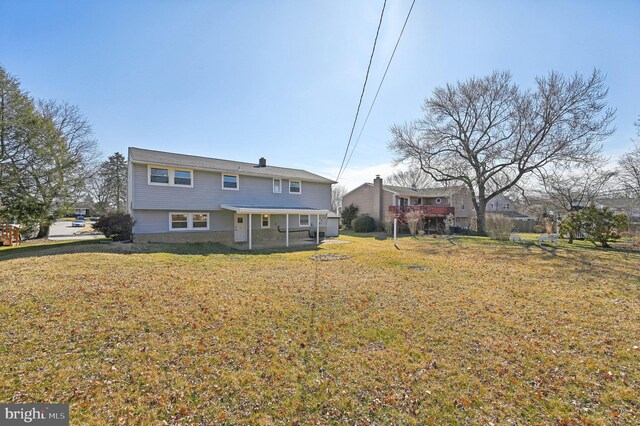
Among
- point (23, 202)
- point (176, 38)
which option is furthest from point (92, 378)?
point (23, 202)

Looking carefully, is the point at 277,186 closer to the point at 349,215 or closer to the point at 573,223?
the point at 349,215

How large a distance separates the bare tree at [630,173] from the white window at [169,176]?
3344 centimetres

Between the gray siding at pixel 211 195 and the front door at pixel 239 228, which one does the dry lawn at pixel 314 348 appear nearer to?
the gray siding at pixel 211 195

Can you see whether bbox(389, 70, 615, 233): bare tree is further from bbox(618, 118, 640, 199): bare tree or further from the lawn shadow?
the lawn shadow

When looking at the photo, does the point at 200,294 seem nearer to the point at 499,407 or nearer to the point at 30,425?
the point at 30,425

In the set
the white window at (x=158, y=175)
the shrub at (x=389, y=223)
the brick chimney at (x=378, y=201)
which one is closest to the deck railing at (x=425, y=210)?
the shrub at (x=389, y=223)

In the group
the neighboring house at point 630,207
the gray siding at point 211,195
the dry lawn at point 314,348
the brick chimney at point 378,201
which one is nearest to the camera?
the dry lawn at point 314,348

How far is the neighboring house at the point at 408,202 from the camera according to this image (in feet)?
93.0

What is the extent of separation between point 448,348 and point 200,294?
18.6 ft

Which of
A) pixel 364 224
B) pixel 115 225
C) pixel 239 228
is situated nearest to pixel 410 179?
pixel 364 224

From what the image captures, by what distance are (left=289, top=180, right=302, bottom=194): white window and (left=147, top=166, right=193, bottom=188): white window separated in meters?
7.26

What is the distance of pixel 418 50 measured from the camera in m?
7.60

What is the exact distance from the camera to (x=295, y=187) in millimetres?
20766

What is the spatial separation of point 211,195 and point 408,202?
24045mm
